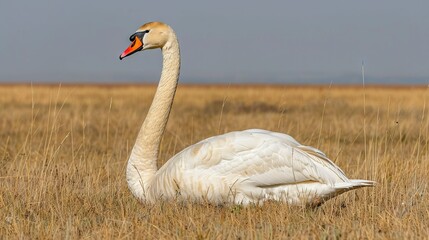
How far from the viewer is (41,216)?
575 centimetres

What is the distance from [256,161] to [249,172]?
94mm

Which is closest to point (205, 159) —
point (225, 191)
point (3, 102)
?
point (225, 191)

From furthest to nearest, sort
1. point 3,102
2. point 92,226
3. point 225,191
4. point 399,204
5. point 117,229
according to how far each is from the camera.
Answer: point 3,102, point 399,204, point 225,191, point 92,226, point 117,229

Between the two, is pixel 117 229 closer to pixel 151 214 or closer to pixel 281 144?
pixel 151 214

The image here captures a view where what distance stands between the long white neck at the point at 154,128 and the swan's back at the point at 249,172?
0.55m

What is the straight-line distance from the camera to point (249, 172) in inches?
224

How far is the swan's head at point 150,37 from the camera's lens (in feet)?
21.5

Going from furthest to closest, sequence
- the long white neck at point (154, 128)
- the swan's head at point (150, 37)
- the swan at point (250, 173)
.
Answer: the swan's head at point (150, 37) → the long white neck at point (154, 128) → the swan at point (250, 173)

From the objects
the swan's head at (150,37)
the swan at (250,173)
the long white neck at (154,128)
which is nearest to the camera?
the swan at (250,173)

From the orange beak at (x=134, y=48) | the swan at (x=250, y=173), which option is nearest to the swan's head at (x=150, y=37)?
the orange beak at (x=134, y=48)

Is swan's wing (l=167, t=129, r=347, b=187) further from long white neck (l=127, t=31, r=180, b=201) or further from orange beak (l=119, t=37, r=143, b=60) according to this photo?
orange beak (l=119, t=37, r=143, b=60)

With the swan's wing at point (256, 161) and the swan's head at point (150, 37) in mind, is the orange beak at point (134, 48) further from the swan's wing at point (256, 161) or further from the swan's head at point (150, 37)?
the swan's wing at point (256, 161)

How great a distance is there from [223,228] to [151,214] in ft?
2.12

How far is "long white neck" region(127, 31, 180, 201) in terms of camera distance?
628 centimetres
